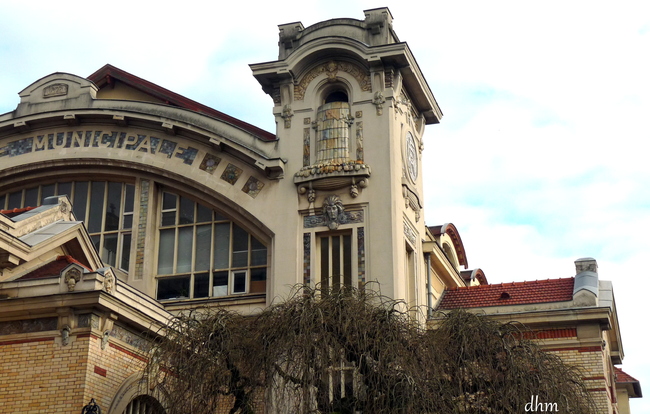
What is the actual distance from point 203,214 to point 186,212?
579 millimetres

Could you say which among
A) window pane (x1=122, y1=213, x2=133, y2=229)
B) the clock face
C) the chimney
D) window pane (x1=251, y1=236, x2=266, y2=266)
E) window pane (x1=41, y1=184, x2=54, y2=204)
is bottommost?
the chimney

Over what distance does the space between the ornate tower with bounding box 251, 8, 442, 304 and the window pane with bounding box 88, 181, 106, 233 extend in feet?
20.9

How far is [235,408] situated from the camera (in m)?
19.9

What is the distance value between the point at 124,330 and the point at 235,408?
398cm

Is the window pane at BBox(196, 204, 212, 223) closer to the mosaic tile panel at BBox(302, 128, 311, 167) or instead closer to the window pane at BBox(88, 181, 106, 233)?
the window pane at BBox(88, 181, 106, 233)

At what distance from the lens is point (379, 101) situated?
98.5 ft

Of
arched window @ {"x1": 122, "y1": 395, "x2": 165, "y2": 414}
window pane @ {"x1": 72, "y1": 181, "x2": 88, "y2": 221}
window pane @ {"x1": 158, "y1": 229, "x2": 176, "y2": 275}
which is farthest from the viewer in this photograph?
window pane @ {"x1": 72, "y1": 181, "x2": 88, "y2": 221}

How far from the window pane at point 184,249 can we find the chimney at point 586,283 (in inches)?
462

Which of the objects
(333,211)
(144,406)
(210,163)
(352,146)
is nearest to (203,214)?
(210,163)

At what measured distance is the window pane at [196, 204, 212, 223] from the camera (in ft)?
103

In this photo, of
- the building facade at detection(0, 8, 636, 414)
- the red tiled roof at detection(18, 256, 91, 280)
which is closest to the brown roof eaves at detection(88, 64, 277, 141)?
the building facade at detection(0, 8, 636, 414)

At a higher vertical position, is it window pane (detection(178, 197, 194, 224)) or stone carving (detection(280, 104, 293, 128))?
stone carving (detection(280, 104, 293, 128))

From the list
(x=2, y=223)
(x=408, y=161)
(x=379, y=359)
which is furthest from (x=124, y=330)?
(x=408, y=161)

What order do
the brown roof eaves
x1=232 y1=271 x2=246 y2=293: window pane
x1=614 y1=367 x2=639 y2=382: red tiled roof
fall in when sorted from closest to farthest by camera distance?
x1=232 y1=271 x2=246 y2=293: window pane
the brown roof eaves
x1=614 y1=367 x2=639 y2=382: red tiled roof
